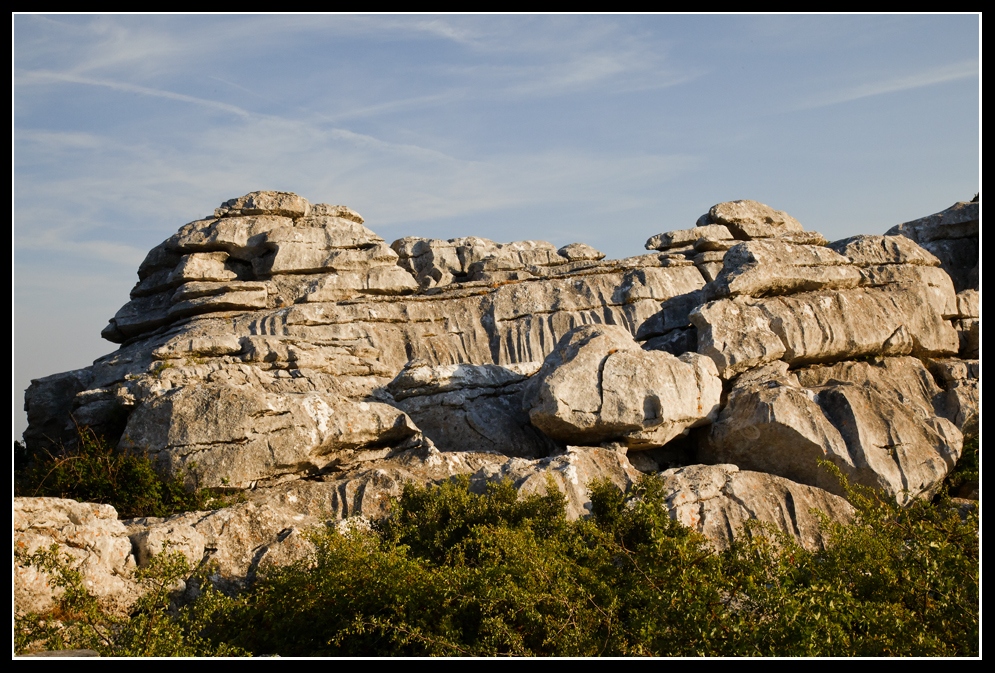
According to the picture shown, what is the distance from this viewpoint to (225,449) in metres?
16.0

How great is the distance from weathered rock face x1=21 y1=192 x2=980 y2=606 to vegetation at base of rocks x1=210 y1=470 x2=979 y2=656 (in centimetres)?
229

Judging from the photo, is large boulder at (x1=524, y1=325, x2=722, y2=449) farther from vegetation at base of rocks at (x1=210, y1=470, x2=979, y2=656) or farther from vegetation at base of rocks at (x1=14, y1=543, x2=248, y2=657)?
vegetation at base of rocks at (x1=14, y1=543, x2=248, y2=657)

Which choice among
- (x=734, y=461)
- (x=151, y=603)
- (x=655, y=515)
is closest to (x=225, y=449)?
(x=151, y=603)

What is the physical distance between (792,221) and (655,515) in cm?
3290

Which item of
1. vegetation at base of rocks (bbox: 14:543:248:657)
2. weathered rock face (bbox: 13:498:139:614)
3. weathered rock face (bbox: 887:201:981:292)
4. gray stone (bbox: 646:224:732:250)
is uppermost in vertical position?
gray stone (bbox: 646:224:732:250)

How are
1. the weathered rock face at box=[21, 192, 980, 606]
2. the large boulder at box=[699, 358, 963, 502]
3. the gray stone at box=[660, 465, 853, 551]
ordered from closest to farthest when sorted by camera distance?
1. the gray stone at box=[660, 465, 853, 551]
2. the weathered rock face at box=[21, 192, 980, 606]
3. the large boulder at box=[699, 358, 963, 502]

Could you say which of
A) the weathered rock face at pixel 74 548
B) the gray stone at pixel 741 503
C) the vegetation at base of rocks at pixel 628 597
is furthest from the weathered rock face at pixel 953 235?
the weathered rock face at pixel 74 548

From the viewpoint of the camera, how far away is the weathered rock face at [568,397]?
15492mm

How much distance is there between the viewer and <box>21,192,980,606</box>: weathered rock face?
1549cm

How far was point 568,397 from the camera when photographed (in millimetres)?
18250

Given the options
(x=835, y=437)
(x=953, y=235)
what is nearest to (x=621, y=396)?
(x=835, y=437)

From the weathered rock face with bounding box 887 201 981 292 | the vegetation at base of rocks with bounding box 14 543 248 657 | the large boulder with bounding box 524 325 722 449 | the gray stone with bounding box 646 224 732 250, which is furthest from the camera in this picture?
the gray stone with bounding box 646 224 732 250

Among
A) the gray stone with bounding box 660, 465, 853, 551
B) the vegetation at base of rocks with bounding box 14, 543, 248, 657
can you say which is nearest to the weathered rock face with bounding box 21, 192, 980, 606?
the gray stone with bounding box 660, 465, 853, 551
